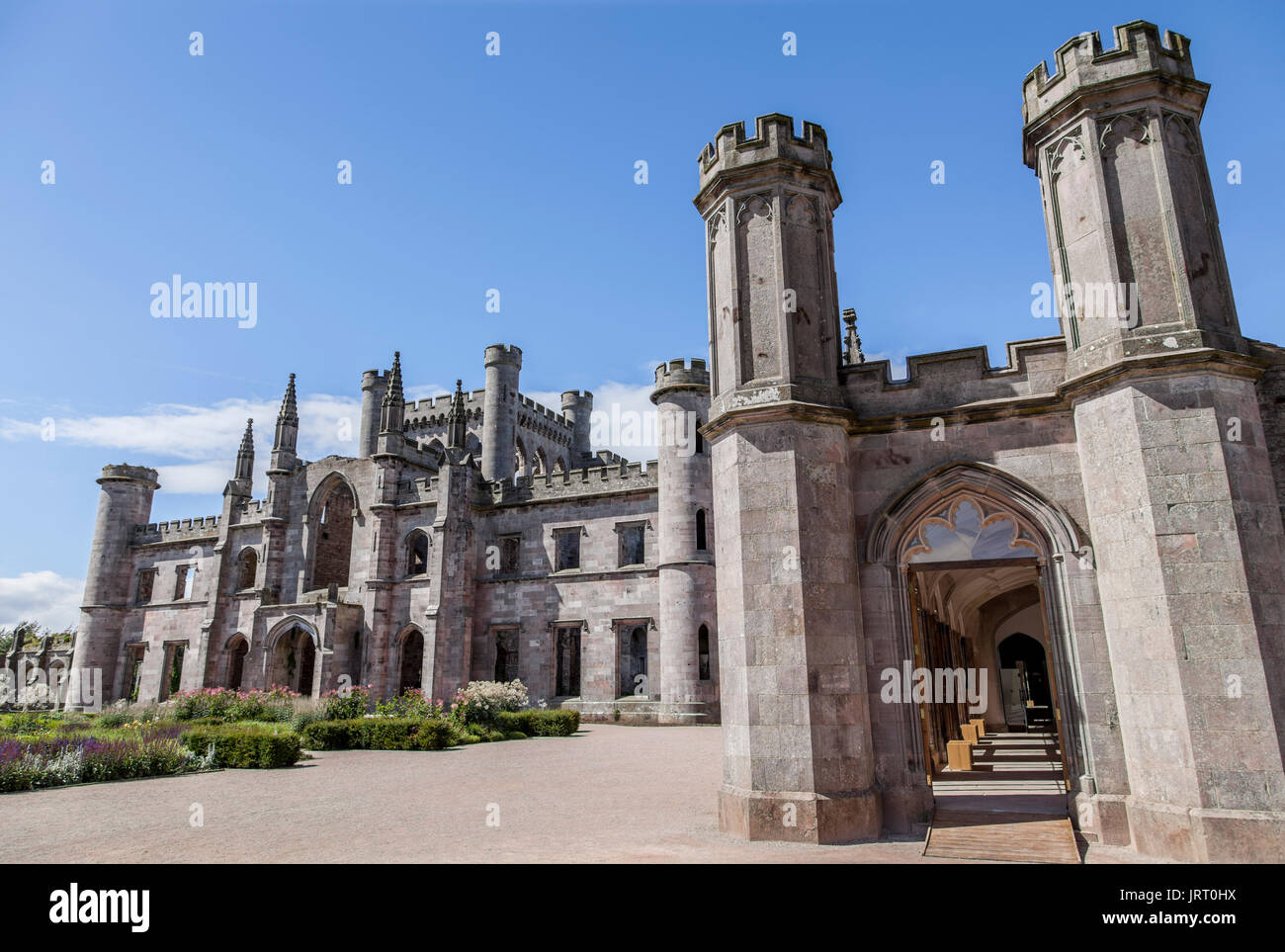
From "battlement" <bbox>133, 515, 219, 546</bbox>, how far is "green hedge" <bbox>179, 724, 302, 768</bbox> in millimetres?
24834

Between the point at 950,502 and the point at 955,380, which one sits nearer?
the point at 950,502

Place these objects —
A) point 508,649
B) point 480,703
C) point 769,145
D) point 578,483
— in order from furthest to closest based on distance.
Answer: point 508,649 → point 578,483 → point 480,703 → point 769,145

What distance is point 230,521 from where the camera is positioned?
34.7 m

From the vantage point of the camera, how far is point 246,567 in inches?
1366

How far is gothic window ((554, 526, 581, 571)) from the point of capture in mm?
28219

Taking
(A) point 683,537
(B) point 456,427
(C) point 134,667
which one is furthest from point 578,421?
(C) point 134,667

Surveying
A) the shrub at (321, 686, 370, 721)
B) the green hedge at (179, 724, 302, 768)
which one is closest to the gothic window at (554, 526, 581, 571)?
the shrub at (321, 686, 370, 721)

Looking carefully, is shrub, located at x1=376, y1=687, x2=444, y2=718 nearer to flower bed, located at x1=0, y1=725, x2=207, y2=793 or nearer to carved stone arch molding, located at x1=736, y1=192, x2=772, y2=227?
flower bed, located at x1=0, y1=725, x2=207, y2=793

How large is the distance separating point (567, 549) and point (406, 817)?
63.4 feet

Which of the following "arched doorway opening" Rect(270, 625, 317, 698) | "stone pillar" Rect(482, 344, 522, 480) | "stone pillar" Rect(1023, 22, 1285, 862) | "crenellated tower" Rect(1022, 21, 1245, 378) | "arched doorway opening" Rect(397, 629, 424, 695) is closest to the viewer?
"stone pillar" Rect(1023, 22, 1285, 862)

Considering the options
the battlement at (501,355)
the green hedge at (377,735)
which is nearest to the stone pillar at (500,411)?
the battlement at (501,355)

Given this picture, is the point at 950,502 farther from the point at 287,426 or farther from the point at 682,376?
the point at 287,426

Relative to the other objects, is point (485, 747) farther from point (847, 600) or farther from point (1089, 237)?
point (1089, 237)

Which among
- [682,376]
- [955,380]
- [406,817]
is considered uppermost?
[682,376]
